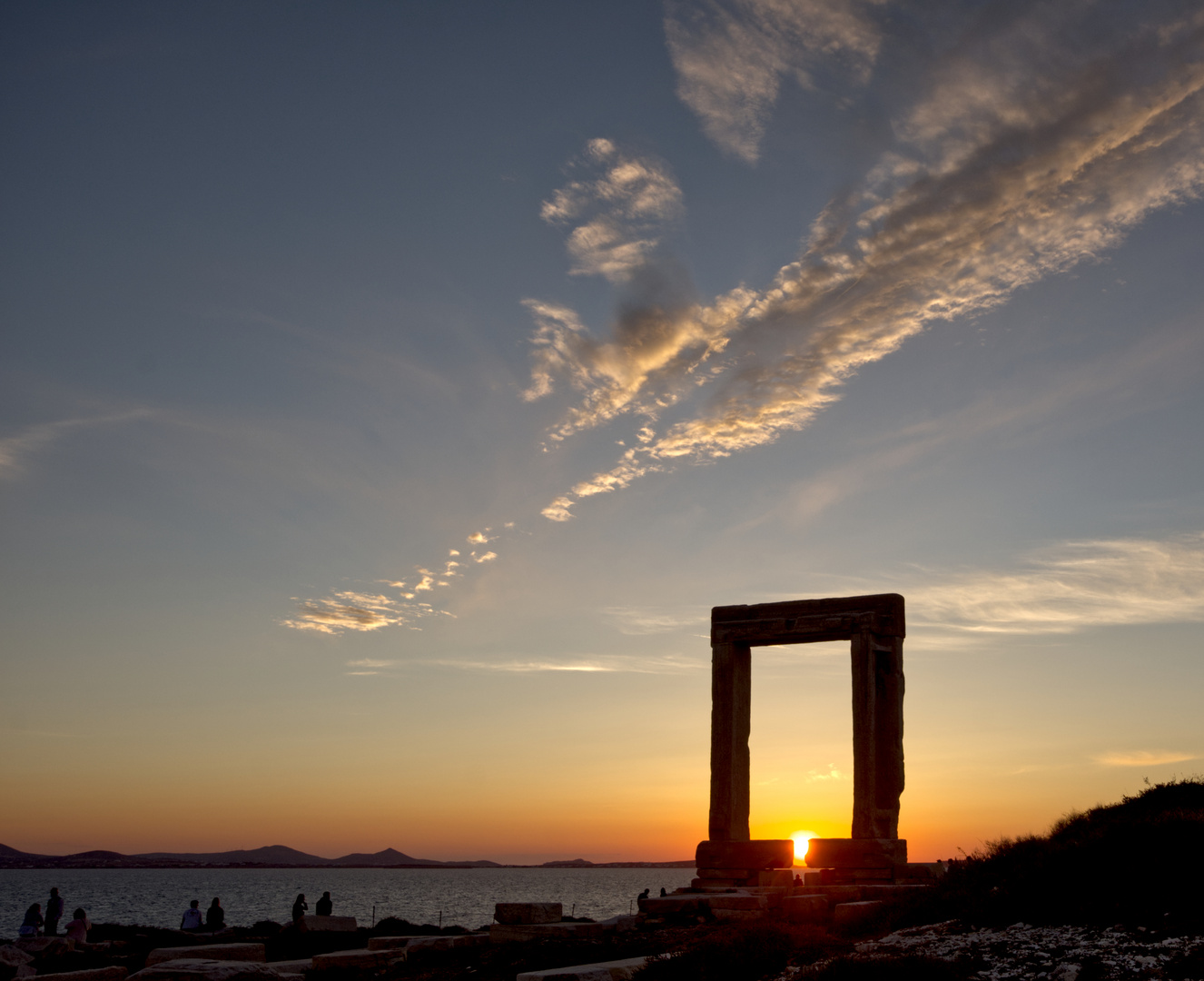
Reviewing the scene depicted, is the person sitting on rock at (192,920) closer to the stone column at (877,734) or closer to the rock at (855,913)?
the stone column at (877,734)

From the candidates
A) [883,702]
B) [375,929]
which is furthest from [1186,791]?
[375,929]

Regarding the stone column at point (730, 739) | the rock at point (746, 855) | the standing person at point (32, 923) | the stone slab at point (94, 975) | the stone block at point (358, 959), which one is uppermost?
the stone column at point (730, 739)

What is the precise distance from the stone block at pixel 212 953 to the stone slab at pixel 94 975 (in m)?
0.83

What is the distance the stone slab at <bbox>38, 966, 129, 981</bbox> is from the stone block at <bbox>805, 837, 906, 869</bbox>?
41.0 feet

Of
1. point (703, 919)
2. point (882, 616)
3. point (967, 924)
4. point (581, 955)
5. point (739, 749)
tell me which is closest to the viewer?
point (967, 924)

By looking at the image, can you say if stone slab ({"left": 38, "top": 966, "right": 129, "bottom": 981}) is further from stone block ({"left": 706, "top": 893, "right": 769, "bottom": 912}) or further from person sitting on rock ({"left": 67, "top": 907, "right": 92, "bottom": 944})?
stone block ({"left": 706, "top": 893, "right": 769, "bottom": 912})

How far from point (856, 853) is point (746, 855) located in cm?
244

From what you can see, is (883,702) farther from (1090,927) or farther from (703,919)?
(1090,927)

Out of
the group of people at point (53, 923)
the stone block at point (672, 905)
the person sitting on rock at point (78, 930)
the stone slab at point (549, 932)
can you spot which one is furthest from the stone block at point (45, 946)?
the stone block at point (672, 905)

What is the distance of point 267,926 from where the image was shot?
2953cm

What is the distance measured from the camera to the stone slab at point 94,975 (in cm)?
1547

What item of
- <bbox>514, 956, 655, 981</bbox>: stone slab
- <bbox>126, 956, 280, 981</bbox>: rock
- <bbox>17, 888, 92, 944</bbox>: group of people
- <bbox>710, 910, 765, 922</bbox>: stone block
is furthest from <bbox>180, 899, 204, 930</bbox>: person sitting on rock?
<bbox>514, 956, 655, 981</bbox>: stone slab

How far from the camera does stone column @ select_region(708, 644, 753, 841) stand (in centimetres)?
2289

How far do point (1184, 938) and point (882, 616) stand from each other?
40.0 ft
